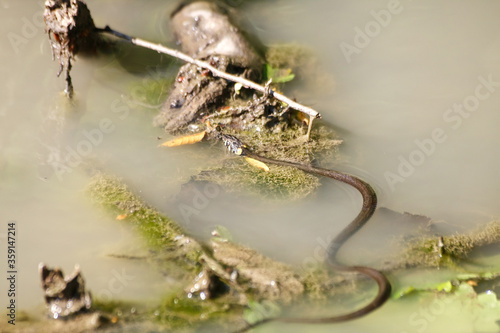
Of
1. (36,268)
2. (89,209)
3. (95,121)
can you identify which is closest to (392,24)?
(95,121)

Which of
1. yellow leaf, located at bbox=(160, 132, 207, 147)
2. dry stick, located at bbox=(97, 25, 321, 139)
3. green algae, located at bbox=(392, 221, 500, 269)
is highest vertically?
dry stick, located at bbox=(97, 25, 321, 139)

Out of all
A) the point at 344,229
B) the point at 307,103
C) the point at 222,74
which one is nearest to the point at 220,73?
the point at 222,74

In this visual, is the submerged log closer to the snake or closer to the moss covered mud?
the snake

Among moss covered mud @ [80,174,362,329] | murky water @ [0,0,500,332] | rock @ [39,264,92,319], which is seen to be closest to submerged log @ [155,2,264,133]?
murky water @ [0,0,500,332]

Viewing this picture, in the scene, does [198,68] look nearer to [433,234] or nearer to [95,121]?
[95,121]

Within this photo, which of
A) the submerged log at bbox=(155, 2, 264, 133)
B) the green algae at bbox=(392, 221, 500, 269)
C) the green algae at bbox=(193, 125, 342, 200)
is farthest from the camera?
the submerged log at bbox=(155, 2, 264, 133)

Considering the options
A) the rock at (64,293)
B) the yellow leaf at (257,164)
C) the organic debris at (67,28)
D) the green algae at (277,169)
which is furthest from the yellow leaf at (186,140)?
the rock at (64,293)

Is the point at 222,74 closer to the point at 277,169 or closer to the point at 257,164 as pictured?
the point at 257,164
